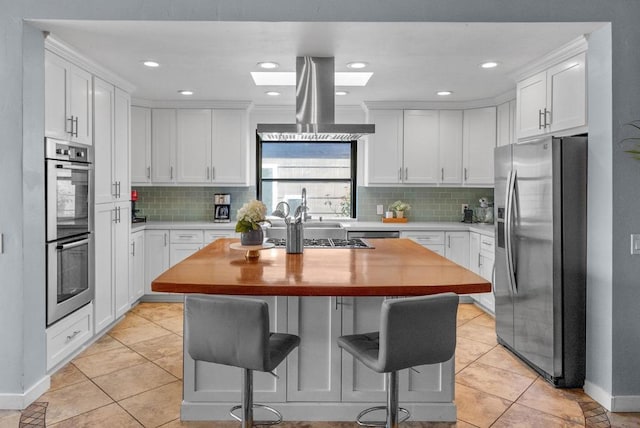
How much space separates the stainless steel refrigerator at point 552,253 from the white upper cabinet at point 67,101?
3.42m

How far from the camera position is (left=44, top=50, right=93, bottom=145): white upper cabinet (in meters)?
3.31

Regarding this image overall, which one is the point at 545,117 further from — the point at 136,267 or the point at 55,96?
the point at 136,267

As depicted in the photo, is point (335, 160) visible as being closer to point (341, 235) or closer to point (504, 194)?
point (341, 235)

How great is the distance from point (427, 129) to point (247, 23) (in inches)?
133

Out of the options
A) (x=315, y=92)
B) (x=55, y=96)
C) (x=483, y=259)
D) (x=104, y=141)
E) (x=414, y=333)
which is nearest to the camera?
(x=414, y=333)

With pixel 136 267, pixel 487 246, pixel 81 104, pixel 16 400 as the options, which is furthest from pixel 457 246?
pixel 16 400

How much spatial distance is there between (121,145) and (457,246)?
3836 millimetres

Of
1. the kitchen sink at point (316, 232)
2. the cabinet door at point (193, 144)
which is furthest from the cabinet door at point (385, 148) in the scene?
the cabinet door at point (193, 144)

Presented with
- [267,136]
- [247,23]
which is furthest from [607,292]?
[247,23]

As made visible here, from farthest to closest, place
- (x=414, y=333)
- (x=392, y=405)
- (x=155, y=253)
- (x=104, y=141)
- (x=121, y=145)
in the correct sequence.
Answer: (x=155, y=253)
(x=121, y=145)
(x=104, y=141)
(x=392, y=405)
(x=414, y=333)

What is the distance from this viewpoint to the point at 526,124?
4.19m

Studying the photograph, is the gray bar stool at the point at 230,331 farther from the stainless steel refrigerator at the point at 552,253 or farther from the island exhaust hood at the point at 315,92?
the stainless steel refrigerator at the point at 552,253

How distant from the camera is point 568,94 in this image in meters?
3.51

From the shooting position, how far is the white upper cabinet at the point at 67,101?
3.31 m
